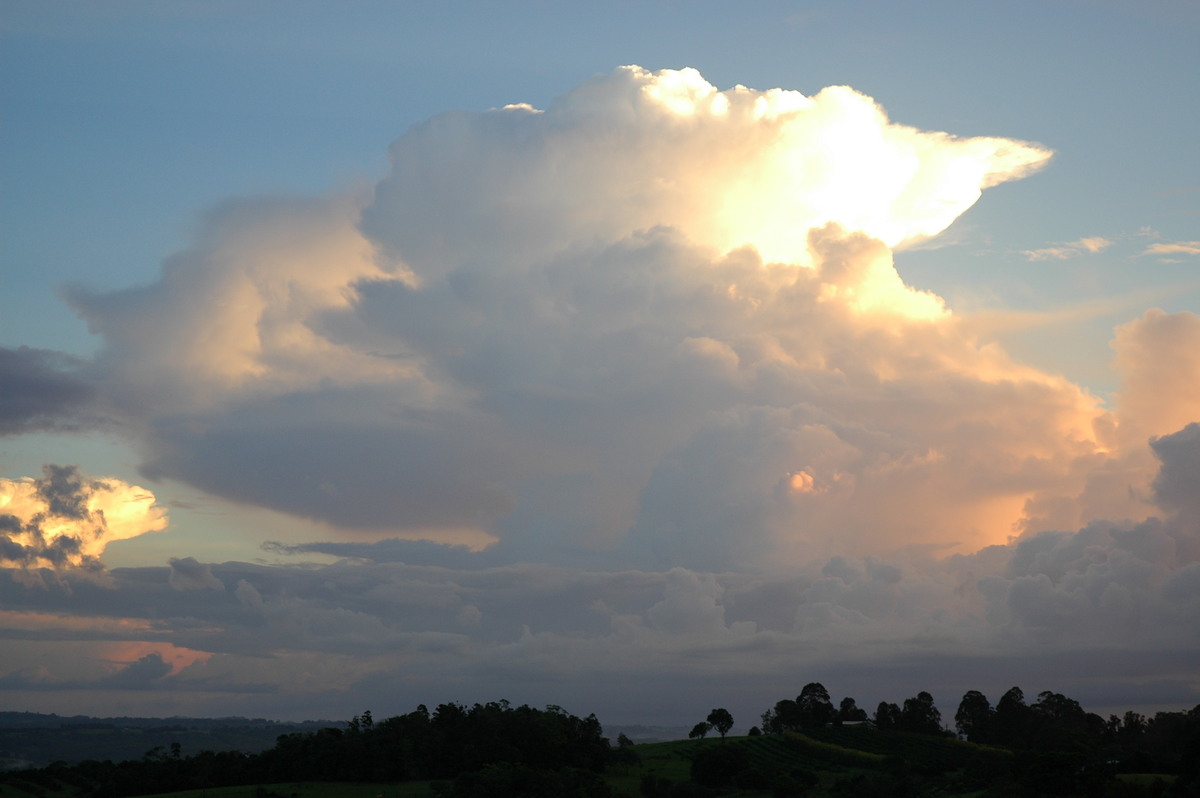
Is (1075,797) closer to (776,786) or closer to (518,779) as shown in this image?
(776,786)

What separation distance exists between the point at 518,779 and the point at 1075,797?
95.7 meters

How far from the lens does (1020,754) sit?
19175 cm

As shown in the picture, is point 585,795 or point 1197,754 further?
point 585,795

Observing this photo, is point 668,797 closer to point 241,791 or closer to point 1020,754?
point 1020,754

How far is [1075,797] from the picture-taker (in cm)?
16000

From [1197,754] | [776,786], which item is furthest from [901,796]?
[1197,754]

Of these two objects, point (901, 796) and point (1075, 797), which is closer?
point (1075, 797)

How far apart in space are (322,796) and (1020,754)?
453 feet

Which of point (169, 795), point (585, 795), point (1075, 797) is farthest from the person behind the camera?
point (169, 795)

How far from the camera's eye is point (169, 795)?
19425 centimetres

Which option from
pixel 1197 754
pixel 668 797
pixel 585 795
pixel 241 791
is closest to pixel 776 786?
pixel 668 797

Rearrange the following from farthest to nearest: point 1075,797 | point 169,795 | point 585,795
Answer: point 169,795 → point 585,795 → point 1075,797

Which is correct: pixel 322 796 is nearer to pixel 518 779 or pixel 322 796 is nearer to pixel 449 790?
pixel 449 790

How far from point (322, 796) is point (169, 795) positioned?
95.7 ft
